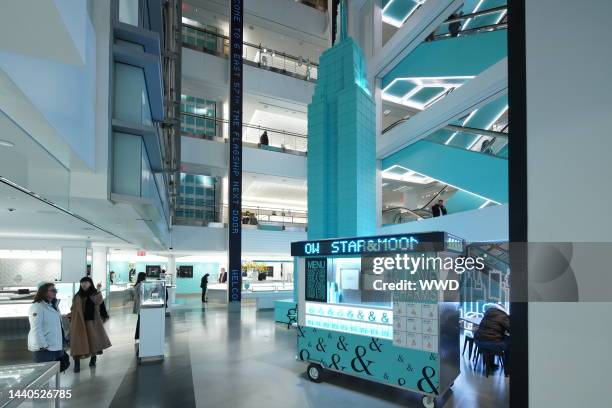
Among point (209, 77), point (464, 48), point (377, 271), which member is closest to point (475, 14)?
point (464, 48)

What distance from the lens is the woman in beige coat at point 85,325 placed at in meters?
6.79

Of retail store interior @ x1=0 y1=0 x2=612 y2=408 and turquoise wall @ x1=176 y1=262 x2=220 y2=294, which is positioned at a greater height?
retail store interior @ x1=0 y1=0 x2=612 y2=408

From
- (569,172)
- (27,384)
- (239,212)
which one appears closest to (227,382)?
(27,384)

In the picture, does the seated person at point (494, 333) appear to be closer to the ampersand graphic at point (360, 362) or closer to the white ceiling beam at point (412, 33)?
the ampersand graphic at point (360, 362)

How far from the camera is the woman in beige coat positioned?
22.3ft

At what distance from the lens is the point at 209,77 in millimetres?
16672

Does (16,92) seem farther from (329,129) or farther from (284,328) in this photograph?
(284,328)

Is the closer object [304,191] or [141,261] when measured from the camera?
[304,191]

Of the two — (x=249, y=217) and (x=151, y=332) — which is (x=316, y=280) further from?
Answer: (x=249, y=217)

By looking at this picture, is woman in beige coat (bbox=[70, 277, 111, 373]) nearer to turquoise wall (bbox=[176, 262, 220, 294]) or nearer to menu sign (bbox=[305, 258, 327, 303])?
menu sign (bbox=[305, 258, 327, 303])

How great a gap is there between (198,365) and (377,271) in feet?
12.9

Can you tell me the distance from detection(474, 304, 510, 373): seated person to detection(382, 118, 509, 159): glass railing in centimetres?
301

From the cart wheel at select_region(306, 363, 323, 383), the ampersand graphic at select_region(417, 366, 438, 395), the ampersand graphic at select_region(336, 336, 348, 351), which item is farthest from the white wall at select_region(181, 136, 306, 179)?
the ampersand graphic at select_region(417, 366, 438, 395)

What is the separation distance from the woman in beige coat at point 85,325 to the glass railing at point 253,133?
11358 millimetres
